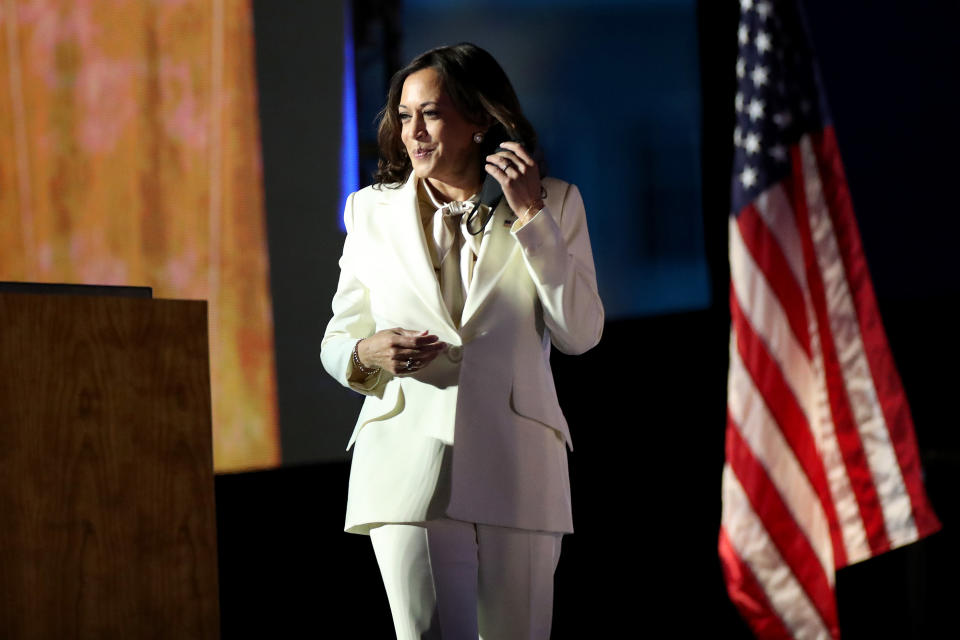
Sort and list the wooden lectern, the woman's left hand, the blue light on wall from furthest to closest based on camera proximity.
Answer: the blue light on wall → the woman's left hand → the wooden lectern

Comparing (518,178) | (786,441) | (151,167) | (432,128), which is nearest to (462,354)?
(518,178)

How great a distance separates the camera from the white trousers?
2102 mm

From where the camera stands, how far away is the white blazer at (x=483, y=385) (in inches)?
84.2

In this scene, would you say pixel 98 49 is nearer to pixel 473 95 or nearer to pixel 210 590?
pixel 473 95

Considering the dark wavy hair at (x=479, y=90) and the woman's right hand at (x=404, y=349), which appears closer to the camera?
the woman's right hand at (x=404, y=349)

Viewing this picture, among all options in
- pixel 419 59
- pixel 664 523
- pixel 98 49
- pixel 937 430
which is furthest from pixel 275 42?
pixel 937 430

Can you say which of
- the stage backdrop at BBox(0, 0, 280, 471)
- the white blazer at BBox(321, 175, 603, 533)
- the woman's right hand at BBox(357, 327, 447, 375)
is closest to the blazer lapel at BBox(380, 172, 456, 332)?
the white blazer at BBox(321, 175, 603, 533)

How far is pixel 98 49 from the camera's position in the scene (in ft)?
11.3

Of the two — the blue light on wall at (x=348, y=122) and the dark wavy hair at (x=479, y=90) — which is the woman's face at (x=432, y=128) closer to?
the dark wavy hair at (x=479, y=90)

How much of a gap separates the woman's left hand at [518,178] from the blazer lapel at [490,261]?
0.23 ft

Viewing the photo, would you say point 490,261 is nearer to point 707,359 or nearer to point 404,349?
point 404,349

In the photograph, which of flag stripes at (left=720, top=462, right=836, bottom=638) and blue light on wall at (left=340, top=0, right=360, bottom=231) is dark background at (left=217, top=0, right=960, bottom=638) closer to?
blue light on wall at (left=340, top=0, right=360, bottom=231)

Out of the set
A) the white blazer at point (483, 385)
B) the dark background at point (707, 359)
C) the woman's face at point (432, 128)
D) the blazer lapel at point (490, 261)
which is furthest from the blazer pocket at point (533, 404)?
the dark background at point (707, 359)

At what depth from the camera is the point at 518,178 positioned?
218cm
